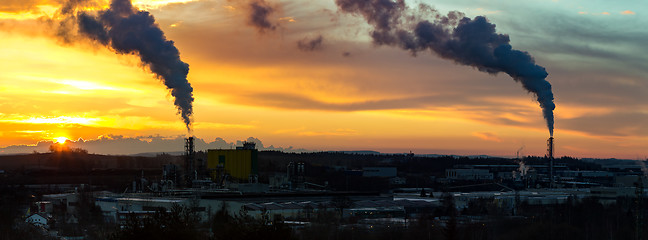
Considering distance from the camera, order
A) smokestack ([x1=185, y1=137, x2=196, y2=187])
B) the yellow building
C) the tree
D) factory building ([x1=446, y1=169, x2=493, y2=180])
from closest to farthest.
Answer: the tree < smokestack ([x1=185, y1=137, x2=196, y2=187]) < the yellow building < factory building ([x1=446, y1=169, x2=493, y2=180])

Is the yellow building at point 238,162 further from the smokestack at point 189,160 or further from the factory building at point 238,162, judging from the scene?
the smokestack at point 189,160

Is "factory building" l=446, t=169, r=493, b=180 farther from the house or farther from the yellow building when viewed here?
the house

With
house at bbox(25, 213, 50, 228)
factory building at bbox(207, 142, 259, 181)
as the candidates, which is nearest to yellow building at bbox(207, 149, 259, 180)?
factory building at bbox(207, 142, 259, 181)

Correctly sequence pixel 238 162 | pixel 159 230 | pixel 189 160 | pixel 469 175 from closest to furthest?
pixel 159 230
pixel 189 160
pixel 238 162
pixel 469 175

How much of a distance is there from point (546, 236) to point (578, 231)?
352 cm

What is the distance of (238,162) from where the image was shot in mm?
87250

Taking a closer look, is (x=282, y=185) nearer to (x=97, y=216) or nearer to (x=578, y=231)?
(x=97, y=216)

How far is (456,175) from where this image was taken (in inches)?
4988

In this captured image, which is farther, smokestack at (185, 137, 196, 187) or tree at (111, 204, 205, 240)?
smokestack at (185, 137, 196, 187)

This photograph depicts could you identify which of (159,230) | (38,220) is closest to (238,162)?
(38,220)

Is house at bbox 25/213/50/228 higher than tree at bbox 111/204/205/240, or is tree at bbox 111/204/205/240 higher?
A: tree at bbox 111/204/205/240

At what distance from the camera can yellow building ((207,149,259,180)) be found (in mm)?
86812

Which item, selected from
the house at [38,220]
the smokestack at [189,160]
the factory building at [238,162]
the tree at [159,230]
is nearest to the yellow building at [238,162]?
the factory building at [238,162]

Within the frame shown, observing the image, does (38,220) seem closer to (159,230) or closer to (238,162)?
(159,230)
